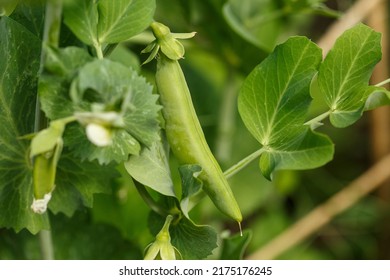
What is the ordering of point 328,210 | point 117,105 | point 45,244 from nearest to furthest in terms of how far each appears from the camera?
point 117,105
point 45,244
point 328,210

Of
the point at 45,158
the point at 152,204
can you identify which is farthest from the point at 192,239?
the point at 45,158

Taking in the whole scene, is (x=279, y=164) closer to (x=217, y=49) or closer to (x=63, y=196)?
(x=63, y=196)

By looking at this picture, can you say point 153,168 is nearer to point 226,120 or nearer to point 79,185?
point 79,185

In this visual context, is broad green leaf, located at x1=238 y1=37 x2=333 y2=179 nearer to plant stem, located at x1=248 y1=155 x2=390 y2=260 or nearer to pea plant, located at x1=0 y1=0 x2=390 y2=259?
pea plant, located at x1=0 y1=0 x2=390 y2=259

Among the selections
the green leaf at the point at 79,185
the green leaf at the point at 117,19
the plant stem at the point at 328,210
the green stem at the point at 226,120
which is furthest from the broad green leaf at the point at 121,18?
the plant stem at the point at 328,210

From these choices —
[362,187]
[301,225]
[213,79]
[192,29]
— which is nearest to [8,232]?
[192,29]

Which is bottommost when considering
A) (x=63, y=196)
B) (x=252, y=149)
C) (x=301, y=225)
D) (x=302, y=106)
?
(x=301, y=225)
